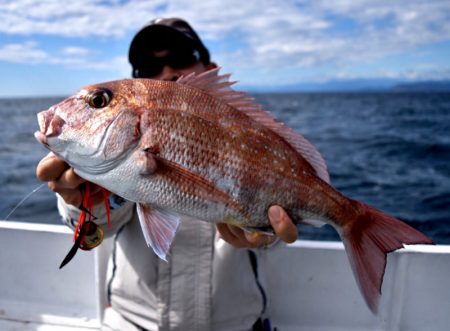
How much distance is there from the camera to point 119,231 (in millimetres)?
2854

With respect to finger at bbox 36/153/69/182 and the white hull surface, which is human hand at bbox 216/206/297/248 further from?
finger at bbox 36/153/69/182

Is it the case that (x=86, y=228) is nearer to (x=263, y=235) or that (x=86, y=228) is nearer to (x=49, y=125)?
(x=49, y=125)

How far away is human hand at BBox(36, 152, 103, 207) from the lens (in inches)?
75.2

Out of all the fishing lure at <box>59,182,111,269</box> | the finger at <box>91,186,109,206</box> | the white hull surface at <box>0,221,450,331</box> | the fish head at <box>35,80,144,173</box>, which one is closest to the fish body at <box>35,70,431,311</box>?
the fish head at <box>35,80,144,173</box>

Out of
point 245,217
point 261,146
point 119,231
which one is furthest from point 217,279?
point 261,146

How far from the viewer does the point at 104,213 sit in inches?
99.5

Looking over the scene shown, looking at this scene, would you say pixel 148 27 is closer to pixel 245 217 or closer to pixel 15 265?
pixel 245 217

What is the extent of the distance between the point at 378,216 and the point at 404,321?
6.69 feet

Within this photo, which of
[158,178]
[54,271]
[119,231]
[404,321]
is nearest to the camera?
[158,178]

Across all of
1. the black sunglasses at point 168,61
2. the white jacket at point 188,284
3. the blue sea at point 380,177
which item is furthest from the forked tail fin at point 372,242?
the blue sea at point 380,177

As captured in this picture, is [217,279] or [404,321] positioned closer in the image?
[217,279]

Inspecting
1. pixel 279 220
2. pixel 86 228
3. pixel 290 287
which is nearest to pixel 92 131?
pixel 86 228

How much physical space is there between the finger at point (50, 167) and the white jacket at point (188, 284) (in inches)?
26.1

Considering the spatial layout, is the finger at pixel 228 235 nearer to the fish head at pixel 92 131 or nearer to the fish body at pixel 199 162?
the fish body at pixel 199 162
